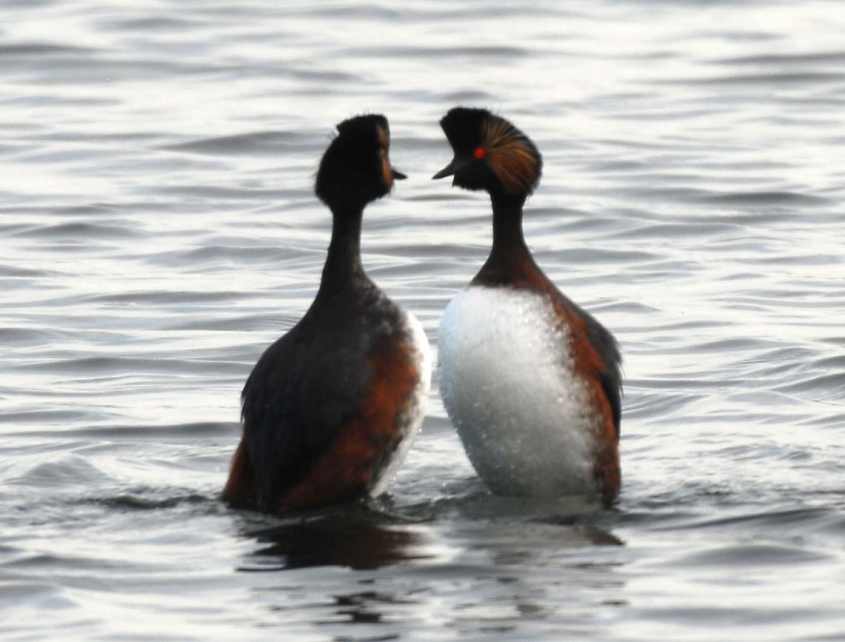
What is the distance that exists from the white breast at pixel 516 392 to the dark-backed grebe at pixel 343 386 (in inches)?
6.9

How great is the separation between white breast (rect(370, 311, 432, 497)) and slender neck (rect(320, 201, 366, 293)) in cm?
29

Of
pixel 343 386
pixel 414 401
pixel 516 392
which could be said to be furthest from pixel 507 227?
pixel 343 386

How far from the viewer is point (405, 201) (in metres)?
19.3

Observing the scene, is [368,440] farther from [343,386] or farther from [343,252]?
[343,252]

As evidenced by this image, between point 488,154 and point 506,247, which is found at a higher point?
point 488,154

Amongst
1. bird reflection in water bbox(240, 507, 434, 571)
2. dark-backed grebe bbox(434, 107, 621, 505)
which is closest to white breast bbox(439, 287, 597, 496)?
dark-backed grebe bbox(434, 107, 621, 505)

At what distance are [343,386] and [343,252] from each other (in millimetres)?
618

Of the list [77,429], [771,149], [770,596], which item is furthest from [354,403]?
[771,149]

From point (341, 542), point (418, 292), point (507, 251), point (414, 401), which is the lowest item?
point (341, 542)

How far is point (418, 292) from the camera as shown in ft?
51.4

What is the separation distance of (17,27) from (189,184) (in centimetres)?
772

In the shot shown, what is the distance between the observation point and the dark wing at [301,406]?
32.4 ft

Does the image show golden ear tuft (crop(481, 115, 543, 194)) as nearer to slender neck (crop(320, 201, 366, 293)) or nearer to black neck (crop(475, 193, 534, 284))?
black neck (crop(475, 193, 534, 284))

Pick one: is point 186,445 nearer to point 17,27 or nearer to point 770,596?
point 770,596
